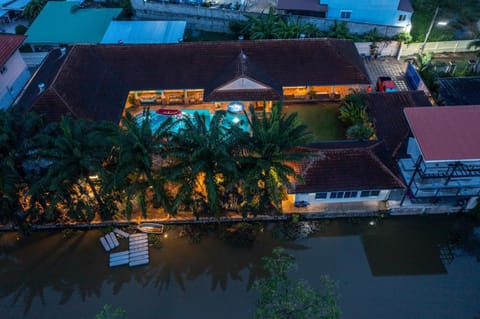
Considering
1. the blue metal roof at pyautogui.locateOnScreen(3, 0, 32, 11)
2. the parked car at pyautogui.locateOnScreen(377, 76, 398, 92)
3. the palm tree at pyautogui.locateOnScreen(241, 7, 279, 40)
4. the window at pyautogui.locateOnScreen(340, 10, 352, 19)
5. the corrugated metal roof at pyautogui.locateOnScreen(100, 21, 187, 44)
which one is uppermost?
the blue metal roof at pyautogui.locateOnScreen(3, 0, 32, 11)

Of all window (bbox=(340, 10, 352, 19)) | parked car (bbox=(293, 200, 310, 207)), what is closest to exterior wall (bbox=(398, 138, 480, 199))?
parked car (bbox=(293, 200, 310, 207))

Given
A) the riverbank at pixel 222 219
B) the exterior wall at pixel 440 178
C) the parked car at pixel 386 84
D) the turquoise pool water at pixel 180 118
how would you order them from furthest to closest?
the parked car at pixel 386 84, the turquoise pool water at pixel 180 118, the riverbank at pixel 222 219, the exterior wall at pixel 440 178

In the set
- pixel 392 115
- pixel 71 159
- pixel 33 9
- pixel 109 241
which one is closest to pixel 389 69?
pixel 392 115

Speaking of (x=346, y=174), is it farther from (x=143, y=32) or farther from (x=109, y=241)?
(x=143, y=32)

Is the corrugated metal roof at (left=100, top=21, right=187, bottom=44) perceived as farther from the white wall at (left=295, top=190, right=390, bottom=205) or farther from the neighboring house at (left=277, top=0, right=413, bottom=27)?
the white wall at (left=295, top=190, right=390, bottom=205)

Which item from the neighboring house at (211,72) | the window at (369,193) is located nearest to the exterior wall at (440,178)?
the window at (369,193)

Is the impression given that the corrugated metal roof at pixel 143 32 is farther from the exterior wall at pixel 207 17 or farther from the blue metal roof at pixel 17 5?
the blue metal roof at pixel 17 5

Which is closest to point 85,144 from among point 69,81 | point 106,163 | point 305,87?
point 106,163
